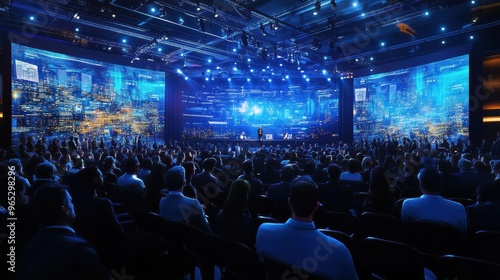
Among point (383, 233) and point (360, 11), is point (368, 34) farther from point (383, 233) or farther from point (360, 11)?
point (383, 233)

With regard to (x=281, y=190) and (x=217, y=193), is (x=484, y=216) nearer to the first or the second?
(x=281, y=190)

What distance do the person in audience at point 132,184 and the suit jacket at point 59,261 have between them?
282 cm

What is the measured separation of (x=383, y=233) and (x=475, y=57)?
1430 cm

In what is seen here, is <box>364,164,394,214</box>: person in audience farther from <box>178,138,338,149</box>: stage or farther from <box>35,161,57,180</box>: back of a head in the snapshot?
Result: <box>178,138,338,149</box>: stage

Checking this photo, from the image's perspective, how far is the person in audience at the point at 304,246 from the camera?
176cm

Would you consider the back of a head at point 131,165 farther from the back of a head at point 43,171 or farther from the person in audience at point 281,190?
the person in audience at point 281,190

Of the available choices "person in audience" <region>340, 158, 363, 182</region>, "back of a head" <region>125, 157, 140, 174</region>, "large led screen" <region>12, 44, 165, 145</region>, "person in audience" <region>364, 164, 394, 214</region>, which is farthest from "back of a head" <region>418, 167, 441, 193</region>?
"large led screen" <region>12, 44, 165, 145</region>

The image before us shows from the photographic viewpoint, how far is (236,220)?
279 cm

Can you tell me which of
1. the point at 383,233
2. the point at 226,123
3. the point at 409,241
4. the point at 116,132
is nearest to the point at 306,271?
the point at 409,241

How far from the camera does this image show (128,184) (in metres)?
4.86

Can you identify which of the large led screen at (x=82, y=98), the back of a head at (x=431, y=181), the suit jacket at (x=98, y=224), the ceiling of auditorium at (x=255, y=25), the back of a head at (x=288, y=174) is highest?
the ceiling of auditorium at (x=255, y=25)

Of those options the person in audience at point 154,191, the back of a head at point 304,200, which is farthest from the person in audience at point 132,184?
the back of a head at point 304,200

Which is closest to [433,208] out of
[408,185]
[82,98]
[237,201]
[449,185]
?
[237,201]

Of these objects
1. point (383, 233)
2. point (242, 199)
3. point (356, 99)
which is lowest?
point (383, 233)
